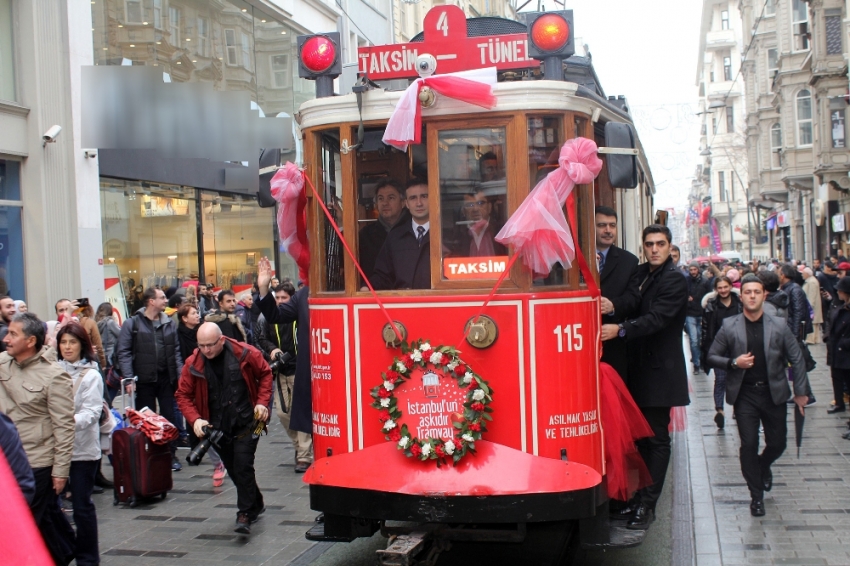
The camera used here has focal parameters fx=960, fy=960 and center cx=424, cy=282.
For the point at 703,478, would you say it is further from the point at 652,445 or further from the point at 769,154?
the point at 769,154

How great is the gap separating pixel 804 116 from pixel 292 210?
1336 inches

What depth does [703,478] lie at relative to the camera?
8.78 metres

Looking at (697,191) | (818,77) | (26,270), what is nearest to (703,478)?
(26,270)

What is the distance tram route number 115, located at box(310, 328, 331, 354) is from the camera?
228 inches

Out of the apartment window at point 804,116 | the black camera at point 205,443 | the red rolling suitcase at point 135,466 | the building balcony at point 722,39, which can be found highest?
the building balcony at point 722,39

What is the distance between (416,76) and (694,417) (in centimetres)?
779

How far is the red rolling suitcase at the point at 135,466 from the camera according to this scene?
8.36 metres

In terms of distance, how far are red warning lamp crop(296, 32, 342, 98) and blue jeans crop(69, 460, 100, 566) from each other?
114 inches

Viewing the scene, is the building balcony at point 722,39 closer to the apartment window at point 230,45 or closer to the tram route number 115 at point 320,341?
the apartment window at point 230,45

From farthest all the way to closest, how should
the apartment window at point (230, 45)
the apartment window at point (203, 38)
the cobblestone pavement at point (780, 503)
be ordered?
the apartment window at point (230, 45) < the apartment window at point (203, 38) < the cobblestone pavement at point (780, 503)

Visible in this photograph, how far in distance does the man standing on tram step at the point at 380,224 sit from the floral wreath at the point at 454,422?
616 mm

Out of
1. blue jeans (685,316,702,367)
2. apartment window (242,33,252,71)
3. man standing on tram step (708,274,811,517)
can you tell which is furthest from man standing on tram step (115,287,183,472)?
apartment window (242,33,252,71)

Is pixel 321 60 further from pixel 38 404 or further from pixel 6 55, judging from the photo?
pixel 6 55

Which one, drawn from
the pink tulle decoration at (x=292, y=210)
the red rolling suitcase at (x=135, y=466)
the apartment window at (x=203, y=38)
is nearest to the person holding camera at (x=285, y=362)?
the red rolling suitcase at (x=135, y=466)
